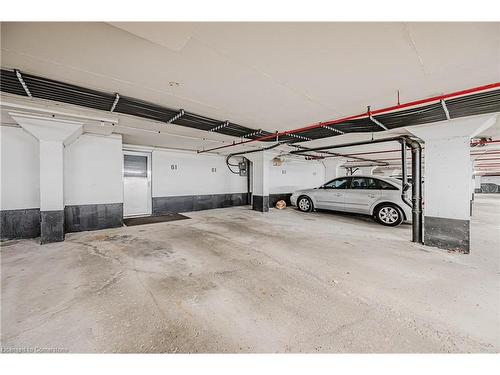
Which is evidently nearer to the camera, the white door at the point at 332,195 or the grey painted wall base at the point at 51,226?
the grey painted wall base at the point at 51,226

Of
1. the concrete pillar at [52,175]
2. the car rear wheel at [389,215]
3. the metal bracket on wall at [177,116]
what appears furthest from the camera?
Result: the car rear wheel at [389,215]

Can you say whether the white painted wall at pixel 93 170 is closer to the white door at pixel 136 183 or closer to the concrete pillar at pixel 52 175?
the concrete pillar at pixel 52 175

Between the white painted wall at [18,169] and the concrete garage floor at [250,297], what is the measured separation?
2.91 ft

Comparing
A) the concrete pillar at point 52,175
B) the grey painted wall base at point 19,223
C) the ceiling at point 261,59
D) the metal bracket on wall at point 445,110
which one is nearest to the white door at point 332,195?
the metal bracket on wall at point 445,110

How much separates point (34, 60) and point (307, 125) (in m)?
3.88

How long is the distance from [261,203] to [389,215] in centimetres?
396

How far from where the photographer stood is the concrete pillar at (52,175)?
368cm

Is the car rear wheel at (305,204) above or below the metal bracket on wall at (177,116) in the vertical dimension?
below

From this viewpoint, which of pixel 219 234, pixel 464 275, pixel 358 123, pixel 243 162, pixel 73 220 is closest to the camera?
pixel 464 275

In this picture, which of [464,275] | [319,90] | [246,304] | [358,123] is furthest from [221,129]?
[464,275]

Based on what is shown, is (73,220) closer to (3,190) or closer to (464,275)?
(3,190)

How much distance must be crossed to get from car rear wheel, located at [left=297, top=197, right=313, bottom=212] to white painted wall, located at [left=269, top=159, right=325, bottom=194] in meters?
1.87
